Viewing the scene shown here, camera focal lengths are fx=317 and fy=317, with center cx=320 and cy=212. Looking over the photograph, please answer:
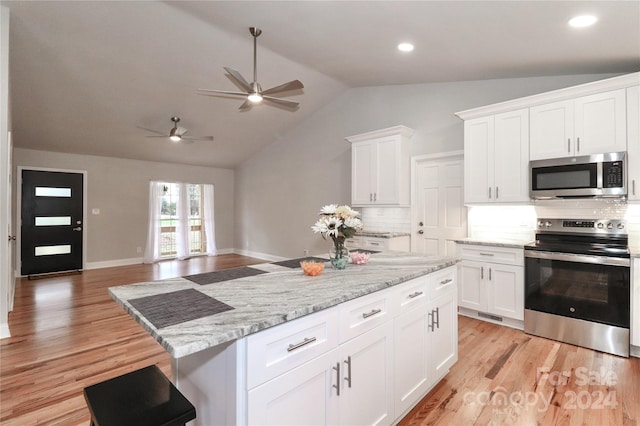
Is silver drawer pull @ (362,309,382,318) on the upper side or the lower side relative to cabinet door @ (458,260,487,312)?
upper

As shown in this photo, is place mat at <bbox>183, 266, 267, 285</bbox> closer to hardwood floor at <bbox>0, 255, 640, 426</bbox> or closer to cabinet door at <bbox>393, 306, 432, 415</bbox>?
cabinet door at <bbox>393, 306, 432, 415</bbox>

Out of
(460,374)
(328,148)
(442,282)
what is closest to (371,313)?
(442,282)

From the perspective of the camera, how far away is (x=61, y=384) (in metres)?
2.38

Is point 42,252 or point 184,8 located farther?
point 42,252

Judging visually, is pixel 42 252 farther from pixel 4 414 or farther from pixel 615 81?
pixel 615 81

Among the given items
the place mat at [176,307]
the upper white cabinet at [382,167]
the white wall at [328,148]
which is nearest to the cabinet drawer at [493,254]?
the upper white cabinet at [382,167]

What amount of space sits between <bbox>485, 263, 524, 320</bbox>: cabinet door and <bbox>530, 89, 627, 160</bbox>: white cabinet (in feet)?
4.05

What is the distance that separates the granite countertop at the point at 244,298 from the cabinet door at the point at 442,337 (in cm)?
32

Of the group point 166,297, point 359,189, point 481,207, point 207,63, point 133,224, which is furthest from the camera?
point 133,224

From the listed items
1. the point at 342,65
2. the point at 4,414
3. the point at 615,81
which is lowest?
the point at 4,414

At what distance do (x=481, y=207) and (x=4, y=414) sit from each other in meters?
4.77

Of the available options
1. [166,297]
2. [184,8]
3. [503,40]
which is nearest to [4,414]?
[166,297]

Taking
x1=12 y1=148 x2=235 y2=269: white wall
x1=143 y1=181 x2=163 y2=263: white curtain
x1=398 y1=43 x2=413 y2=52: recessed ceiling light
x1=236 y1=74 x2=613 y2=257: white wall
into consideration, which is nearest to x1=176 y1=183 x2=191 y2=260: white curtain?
x1=12 y1=148 x2=235 y2=269: white wall

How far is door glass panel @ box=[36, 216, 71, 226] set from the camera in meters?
6.08
